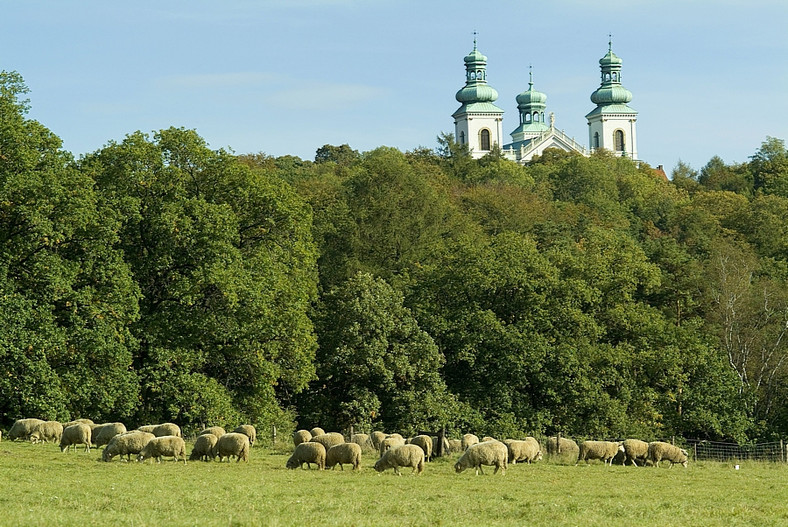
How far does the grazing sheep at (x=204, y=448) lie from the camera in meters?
32.2

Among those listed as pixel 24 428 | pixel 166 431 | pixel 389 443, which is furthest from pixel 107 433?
pixel 389 443

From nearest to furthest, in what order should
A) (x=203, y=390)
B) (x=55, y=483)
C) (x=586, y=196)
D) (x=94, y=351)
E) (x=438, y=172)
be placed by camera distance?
1. (x=55, y=483)
2. (x=94, y=351)
3. (x=203, y=390)
4. (x=438, y=172)
5. (x=586, y=196)

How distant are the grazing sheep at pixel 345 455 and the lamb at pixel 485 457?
258 cm

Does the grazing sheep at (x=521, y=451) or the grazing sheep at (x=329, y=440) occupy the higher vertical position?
the grazing sheep at (x=329, y=440)

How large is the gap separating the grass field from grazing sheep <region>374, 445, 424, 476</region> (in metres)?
0.54

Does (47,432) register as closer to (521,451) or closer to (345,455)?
(345,455)

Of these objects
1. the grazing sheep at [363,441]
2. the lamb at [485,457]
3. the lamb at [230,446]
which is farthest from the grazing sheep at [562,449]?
the lamb at [230,446]

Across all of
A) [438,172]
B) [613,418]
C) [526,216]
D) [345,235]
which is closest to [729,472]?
[613,418]

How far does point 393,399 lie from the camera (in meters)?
50.3

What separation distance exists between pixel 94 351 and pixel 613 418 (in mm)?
23073

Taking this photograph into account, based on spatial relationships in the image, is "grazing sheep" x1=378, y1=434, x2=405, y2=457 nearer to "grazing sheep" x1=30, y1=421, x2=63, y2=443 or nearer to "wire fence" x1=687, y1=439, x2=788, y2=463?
"grazing sheep" x1=30, y1=421, x2=63, y2=443

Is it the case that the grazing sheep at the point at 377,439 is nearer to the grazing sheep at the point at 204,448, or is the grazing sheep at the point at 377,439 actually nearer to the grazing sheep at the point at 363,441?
the grazing sheep at the point at 363,441

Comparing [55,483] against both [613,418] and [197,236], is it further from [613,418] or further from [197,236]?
[613,418]

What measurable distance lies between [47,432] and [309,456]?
33.5 feet
